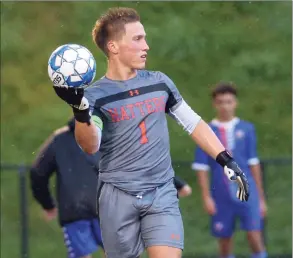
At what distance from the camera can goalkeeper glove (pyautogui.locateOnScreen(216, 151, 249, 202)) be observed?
6.76m

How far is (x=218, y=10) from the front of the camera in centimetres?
1727

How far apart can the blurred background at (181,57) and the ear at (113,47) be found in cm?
891

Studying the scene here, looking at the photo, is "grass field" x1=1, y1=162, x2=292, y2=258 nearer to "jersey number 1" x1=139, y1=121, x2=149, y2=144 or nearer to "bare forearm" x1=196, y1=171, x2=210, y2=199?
"bare forearm" x1=196, y1=171, x2=210, y2=199

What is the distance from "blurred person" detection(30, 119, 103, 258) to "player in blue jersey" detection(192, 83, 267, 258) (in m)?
2.03

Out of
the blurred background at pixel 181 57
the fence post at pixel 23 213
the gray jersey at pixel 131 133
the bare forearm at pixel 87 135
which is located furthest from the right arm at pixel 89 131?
the blurred background at pixel 181 57

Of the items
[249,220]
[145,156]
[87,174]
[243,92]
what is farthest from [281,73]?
[145,156]

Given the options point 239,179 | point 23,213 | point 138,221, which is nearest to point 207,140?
point 239,179

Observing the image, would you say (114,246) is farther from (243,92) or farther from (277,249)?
(243,92)

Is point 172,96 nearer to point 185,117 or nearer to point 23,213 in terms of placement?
point 185,117

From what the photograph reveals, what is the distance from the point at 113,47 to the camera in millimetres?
6820

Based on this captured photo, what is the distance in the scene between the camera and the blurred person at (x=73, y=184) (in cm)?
924

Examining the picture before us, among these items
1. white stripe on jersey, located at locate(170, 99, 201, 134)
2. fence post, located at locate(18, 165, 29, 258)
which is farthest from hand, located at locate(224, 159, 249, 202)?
fence post, located at locate(18, 165, 29, 258)

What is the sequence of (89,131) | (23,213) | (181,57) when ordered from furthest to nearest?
(181,57), (23,213), (89,131)

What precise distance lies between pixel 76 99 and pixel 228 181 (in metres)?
5.17
